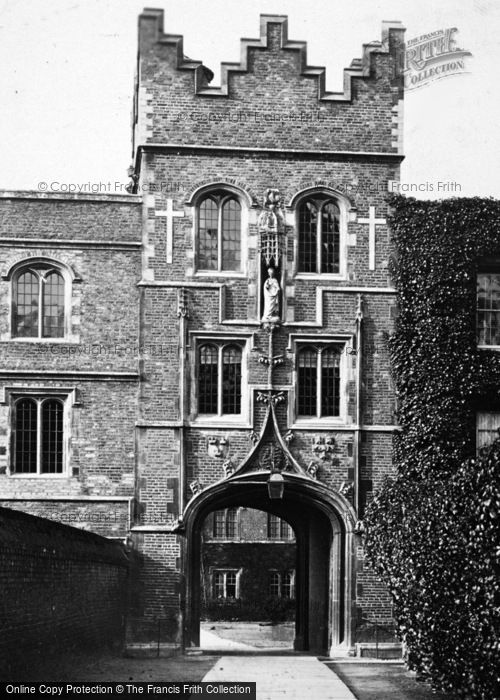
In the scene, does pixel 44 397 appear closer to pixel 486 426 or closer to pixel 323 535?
pixel 323 535

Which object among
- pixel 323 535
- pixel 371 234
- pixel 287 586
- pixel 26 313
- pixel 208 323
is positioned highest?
pixel 371 234

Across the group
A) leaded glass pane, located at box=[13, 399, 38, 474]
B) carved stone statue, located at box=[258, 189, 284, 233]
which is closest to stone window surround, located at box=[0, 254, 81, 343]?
leaded glass pane, located at box=[13, 399, 38, 474]

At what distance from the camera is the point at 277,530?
58250 millimetres

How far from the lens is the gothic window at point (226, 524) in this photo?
190 ft

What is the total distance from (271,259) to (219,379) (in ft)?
10.1

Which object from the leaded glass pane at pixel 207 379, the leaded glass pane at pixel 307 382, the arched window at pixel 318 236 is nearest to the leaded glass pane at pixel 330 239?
the arched window at pixel 318 236

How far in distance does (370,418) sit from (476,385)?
2576 mm

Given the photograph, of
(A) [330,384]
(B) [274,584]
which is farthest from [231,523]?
(A) [330,384]

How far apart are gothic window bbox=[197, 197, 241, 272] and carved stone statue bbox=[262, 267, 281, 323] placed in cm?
94

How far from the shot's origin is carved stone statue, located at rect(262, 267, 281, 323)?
98.1 ft

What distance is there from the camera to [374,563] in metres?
25.4

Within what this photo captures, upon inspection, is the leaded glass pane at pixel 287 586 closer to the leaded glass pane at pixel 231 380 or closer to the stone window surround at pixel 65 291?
the leaded glass pane at pixel 231 380

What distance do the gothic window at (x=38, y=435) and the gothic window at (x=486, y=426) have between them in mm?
9668

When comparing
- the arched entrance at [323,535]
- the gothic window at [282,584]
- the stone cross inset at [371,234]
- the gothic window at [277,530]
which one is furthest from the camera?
the gothic window at [277,530]
